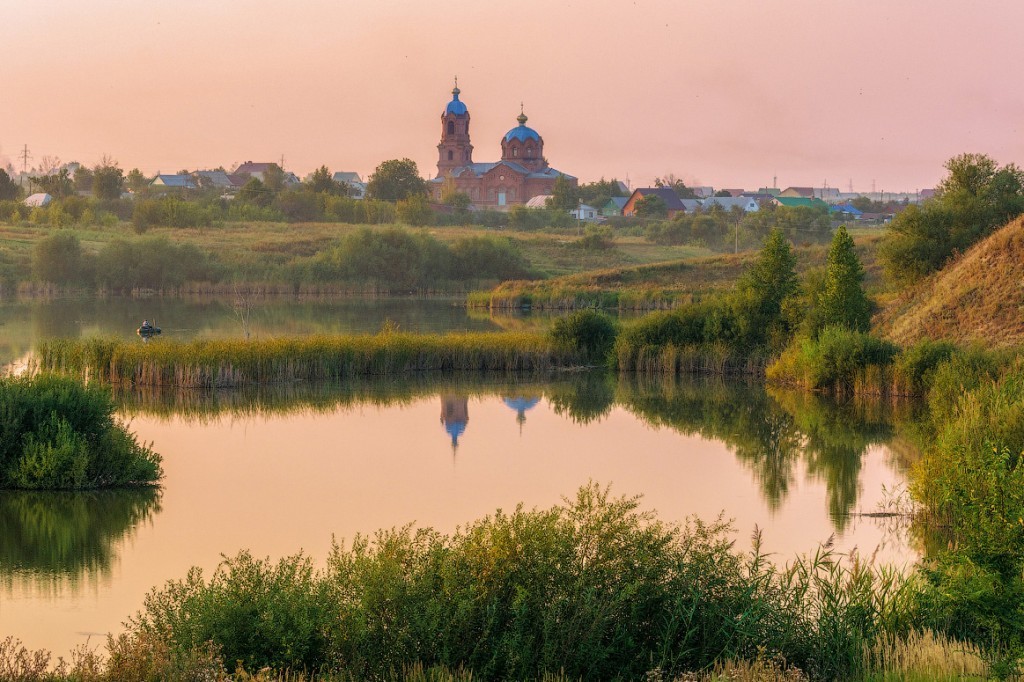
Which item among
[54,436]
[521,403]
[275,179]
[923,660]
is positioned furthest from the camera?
[275,179]

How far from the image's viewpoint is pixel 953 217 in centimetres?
3797

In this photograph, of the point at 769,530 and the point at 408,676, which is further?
the point at 769,530

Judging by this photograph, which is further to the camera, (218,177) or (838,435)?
(218,177)

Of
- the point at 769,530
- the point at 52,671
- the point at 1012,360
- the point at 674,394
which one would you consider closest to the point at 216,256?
the point at 674,394

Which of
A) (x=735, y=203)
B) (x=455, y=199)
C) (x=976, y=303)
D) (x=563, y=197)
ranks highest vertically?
(x=563, y=197)

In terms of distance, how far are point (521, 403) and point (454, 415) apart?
6.93 ft

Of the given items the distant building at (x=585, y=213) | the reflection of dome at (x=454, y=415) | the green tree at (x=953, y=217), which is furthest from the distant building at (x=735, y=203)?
the reflection of dome at (x=454, y=415)

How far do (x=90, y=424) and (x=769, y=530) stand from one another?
807 cm

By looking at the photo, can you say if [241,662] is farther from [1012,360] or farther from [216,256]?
[216,256]

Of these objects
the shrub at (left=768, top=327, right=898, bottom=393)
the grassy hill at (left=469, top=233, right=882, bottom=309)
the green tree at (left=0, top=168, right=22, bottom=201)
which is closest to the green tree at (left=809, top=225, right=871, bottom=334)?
the shrub at (left=768, top=327, right=898, bottom=393)

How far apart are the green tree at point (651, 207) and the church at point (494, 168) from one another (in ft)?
31.9

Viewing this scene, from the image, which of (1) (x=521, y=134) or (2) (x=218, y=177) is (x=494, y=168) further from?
(2) (x=218, y=177)

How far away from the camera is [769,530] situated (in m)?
13.8

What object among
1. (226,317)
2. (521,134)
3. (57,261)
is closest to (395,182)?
(521,134)
